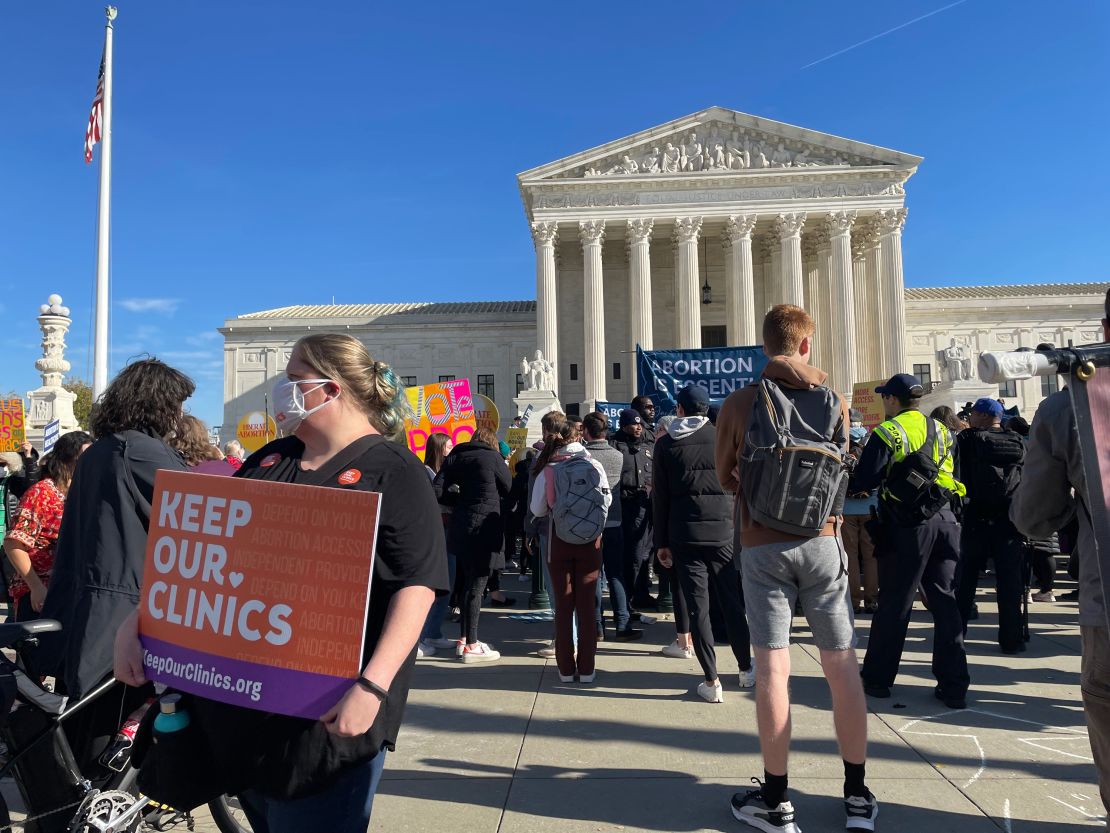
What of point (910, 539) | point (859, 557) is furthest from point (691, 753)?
point (859, 557)

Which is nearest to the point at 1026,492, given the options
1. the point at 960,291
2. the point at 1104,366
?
the point at 1104,366

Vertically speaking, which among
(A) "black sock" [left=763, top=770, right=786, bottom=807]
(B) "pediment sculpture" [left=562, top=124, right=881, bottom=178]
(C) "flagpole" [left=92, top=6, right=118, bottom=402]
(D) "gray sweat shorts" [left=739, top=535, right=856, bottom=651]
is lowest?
(A) "black sock" [left=763, top=770, right=786, bottom=807]

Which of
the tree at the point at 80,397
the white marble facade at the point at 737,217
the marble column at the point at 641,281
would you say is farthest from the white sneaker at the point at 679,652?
the tree at the point at 80,397

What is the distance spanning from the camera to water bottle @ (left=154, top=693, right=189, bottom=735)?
201 centimetres

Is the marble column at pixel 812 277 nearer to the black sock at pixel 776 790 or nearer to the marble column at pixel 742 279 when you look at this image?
the marble column at pixel 742 279

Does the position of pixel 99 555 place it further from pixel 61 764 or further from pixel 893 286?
pixel 893 286

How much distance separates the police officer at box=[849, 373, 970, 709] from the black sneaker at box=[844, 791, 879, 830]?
2020 mm

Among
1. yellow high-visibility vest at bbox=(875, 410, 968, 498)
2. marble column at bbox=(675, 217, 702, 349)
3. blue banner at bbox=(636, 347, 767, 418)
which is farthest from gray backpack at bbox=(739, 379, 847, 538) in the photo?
marble column at bbox=(675, 217, 702, 349)

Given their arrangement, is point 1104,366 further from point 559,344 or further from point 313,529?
point 559,344

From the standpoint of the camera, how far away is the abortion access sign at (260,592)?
1.90 m

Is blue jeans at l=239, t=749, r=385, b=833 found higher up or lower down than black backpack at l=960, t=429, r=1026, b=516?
lower down

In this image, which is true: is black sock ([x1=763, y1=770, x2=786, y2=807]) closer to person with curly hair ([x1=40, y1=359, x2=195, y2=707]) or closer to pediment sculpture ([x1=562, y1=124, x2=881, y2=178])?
person with curly hair ([x1=40, y1=359, x2=195, y2=707])

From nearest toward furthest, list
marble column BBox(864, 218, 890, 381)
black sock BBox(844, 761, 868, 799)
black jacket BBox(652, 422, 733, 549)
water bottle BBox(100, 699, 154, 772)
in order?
water bottle BBox(100, 699, 154, 772) → black sock BBox(844, 761, 868, 799) → black jacket BBox(652, 422, 733, 549) → marble column BBox(864, 218, 890, 381)

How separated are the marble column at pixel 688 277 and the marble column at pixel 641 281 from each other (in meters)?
1.67
